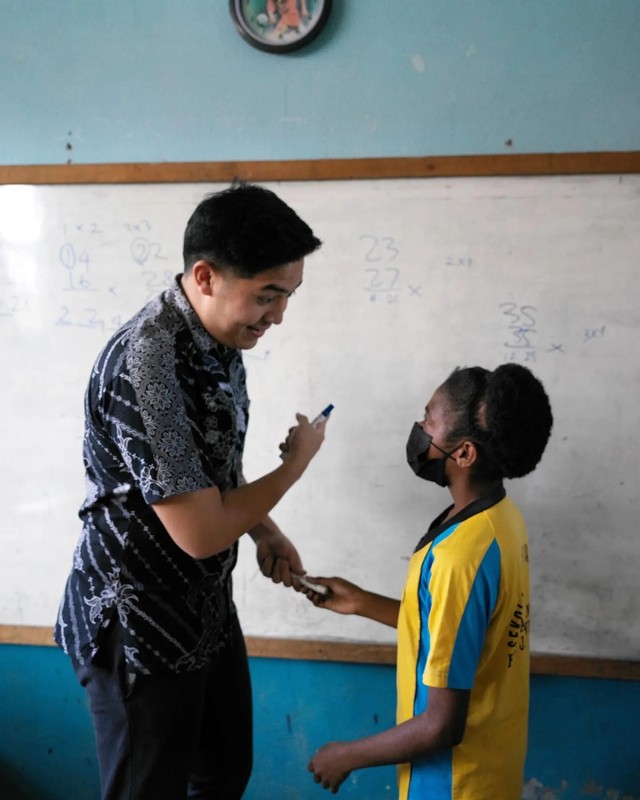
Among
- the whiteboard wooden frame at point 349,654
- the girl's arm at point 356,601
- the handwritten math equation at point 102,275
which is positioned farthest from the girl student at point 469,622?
the handwritten math equation at point 102,275

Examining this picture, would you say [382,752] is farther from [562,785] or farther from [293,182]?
[293,182]

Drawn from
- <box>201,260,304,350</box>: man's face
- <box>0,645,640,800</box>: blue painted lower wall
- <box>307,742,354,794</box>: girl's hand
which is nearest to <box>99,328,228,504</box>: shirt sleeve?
<box>201,260,304,350</box>: man's face

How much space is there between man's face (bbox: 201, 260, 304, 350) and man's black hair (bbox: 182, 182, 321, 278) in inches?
0.7

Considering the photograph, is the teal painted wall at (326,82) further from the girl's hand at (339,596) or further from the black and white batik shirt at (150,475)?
the girl's hand at (339,596)

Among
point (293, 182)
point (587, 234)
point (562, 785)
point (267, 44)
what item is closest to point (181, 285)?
point (293, 182)

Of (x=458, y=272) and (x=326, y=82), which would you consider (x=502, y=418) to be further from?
(x=326, y=82)

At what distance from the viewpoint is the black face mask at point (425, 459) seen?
121cm

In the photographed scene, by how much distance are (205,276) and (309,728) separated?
4.12 ft

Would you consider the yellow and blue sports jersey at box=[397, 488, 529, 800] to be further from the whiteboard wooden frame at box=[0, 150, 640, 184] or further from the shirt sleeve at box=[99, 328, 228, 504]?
the whiteboard wooden frame at box=[0, 150, 640, 184]

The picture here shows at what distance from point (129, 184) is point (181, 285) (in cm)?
69

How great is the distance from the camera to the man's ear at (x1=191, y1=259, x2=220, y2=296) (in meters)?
1.04

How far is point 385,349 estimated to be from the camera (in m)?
1.65

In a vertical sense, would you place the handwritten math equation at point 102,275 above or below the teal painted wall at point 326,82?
below

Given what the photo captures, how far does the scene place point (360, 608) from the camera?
4.31 feet
